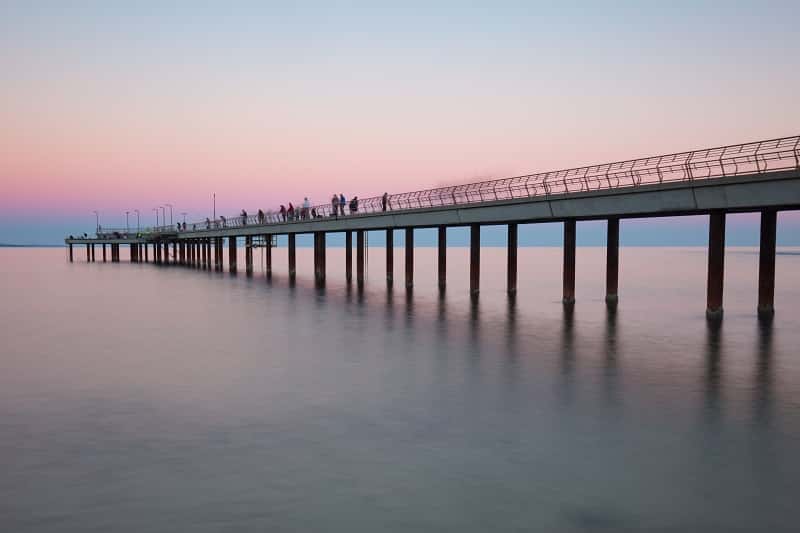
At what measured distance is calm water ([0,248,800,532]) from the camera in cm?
885

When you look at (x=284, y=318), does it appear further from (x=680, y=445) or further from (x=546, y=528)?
(x=546, y=528)

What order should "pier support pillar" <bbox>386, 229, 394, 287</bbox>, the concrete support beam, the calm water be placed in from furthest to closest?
1. "pier support pillar" <bbox>386, 229, 394, 287</bbox>
2. the concrete support beam
3. the calm water

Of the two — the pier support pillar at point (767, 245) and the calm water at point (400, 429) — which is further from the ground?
the pier support pillar at point (767, 245)

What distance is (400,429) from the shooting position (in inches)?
502

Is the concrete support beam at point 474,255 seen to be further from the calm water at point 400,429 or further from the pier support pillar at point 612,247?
the calm water at point 400,429

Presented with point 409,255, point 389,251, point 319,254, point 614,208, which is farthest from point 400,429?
point 319,254

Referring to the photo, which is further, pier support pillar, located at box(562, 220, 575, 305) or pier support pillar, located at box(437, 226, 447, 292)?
pier support pillar, located at box(437, 226, 447, 292)

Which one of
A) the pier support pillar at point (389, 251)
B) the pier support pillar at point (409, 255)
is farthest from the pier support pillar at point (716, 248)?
the pier support pillar at point (389, 251)

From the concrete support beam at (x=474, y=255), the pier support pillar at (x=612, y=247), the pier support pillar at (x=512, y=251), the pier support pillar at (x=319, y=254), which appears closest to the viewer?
the pier support pillar at (x=612, y=247)

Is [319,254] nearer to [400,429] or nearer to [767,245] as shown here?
[767,245]

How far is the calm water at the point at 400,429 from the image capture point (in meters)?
8.85

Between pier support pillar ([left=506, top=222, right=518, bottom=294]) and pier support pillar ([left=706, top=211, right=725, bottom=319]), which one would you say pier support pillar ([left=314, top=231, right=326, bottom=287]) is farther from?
pier support pillar ([left=706, top=211, right=725, bottom=319])

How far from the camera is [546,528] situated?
27.5 feet

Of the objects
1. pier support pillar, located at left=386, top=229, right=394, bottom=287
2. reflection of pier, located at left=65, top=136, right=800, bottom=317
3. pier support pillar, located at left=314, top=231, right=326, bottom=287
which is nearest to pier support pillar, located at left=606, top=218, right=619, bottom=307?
reflection of pier, located at left=65, top=136, right=800, bottom=317
